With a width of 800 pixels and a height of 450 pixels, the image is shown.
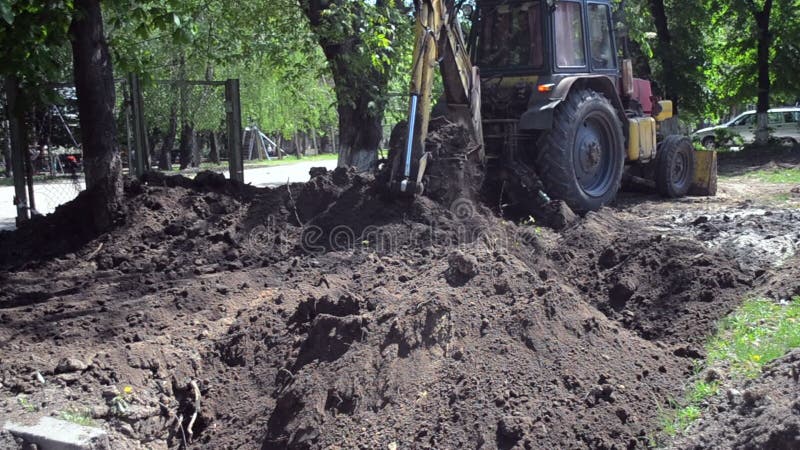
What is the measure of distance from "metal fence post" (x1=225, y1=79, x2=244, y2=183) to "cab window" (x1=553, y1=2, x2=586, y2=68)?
15.2 ft

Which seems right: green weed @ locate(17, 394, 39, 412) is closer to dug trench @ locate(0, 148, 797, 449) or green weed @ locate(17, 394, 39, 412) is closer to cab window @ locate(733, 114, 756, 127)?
dug trench @ locate(0, 148, 797, 449)

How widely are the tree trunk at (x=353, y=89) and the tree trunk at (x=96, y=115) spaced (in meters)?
4.10

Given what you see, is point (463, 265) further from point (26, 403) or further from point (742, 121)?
point (742, 121)

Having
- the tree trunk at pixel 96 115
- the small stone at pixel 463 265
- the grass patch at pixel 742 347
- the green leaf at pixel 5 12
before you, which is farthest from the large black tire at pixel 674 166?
the green leaf at pixel 5 12

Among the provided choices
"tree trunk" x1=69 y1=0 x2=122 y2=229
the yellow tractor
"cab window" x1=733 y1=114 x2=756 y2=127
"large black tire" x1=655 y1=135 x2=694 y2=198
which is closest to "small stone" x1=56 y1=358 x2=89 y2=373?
"tree trunk" x1=69 y1=0 x2=122 y2=229

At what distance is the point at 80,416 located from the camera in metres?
4.52

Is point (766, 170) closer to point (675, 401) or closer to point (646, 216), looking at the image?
point (646, 216)

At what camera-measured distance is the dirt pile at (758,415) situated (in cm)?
368

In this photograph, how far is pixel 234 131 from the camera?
1109 cm

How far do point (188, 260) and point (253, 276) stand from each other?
2.63 ft

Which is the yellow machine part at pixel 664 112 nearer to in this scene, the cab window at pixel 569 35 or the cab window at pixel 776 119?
the cab window at pixel 569 35

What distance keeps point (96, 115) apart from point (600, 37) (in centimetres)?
635

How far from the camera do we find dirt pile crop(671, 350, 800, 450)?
3.68 meters

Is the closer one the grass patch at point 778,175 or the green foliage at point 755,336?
the green foliage at point 755,336
